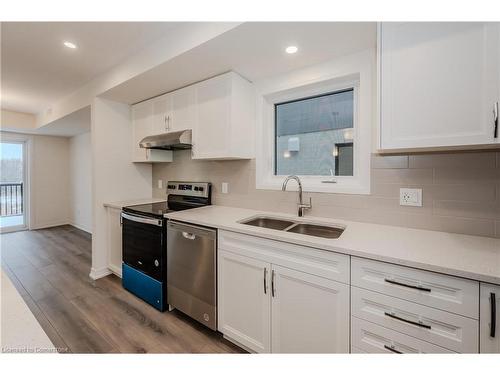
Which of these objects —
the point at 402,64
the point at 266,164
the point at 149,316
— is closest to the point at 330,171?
the point at 266,164

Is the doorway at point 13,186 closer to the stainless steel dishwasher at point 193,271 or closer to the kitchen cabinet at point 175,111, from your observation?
the kitchen cabinet at point 175,111

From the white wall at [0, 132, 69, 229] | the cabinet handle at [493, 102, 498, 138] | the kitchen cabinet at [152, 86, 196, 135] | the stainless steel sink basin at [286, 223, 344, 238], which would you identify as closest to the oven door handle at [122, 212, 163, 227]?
the kitchen cabinet at [152, 86, 196, 135]

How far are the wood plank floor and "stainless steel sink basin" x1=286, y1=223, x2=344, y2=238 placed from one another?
98cm

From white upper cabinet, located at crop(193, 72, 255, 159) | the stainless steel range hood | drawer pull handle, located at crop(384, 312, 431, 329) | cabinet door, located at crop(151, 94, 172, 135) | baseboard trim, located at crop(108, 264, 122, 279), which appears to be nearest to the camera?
drawer pull handle, located at crop(384, 312, 431, 329)

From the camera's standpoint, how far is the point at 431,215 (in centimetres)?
144

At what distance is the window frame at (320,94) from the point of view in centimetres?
168

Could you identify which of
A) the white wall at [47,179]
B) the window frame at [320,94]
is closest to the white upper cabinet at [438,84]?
the window frame at [320,94]

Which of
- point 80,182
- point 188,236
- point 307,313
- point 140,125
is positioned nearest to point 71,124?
point 80,182

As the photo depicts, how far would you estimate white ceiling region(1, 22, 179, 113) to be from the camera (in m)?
1.74

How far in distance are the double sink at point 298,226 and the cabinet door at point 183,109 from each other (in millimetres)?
1152

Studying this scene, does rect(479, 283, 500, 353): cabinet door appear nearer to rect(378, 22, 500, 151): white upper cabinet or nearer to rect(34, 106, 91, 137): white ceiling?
rect(378, 22, 500, 151): white upper cabinet

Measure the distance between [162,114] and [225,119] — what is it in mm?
969

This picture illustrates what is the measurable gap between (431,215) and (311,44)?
140cm

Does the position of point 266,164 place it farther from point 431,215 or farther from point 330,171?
point 431,215
